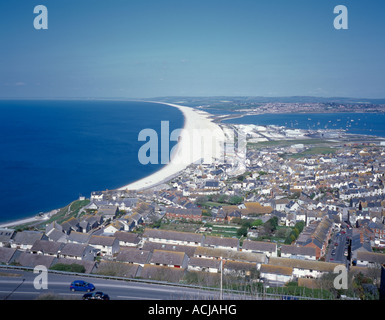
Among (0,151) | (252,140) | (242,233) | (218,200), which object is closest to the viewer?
(242,233)

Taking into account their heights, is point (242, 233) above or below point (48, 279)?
below

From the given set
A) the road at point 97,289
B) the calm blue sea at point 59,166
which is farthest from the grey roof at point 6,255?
the calm blue sea at point 59,166

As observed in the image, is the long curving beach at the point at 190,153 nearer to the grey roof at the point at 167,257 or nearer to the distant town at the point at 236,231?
the distant town at the point at 236,231

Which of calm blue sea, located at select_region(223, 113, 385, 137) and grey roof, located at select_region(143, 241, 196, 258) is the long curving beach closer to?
grey roof, located at select_region(143, 241, 196, 258)
